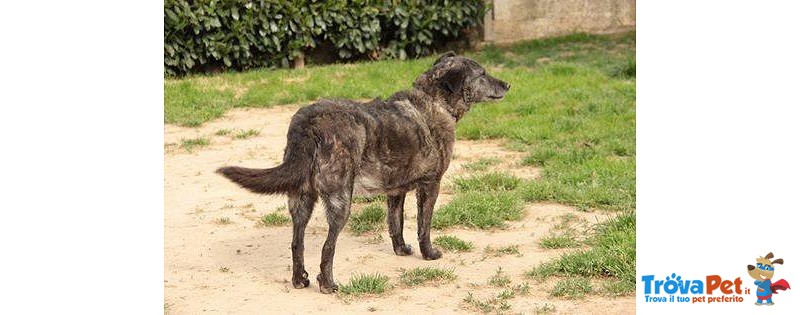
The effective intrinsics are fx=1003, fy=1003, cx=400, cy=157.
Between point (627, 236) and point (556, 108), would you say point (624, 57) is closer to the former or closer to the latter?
point (556, 108)

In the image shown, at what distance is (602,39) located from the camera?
1658 cm

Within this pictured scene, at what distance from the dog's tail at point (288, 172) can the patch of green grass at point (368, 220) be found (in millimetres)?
1762

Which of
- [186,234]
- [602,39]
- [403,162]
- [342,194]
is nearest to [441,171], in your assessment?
[403,162]

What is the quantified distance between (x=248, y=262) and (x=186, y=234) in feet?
2.96

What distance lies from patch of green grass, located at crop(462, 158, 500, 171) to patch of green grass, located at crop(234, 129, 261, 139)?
259cm

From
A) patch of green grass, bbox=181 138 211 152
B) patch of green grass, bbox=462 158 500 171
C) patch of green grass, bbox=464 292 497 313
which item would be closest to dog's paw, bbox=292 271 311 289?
patch of green grass, bbox=464 292 497 313

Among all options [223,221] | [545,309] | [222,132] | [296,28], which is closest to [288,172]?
[545,309]

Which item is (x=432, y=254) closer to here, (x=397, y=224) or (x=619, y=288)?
(x=397, y=224)

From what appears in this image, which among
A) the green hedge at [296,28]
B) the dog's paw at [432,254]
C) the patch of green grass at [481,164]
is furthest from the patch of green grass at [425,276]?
the green hedge at [296,28]

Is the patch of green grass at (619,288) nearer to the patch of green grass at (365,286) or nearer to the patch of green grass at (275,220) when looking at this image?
the patch of green grass at (365,286)

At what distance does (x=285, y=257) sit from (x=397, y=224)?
84 centimetres

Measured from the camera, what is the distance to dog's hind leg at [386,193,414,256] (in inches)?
285

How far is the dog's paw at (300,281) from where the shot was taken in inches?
256
